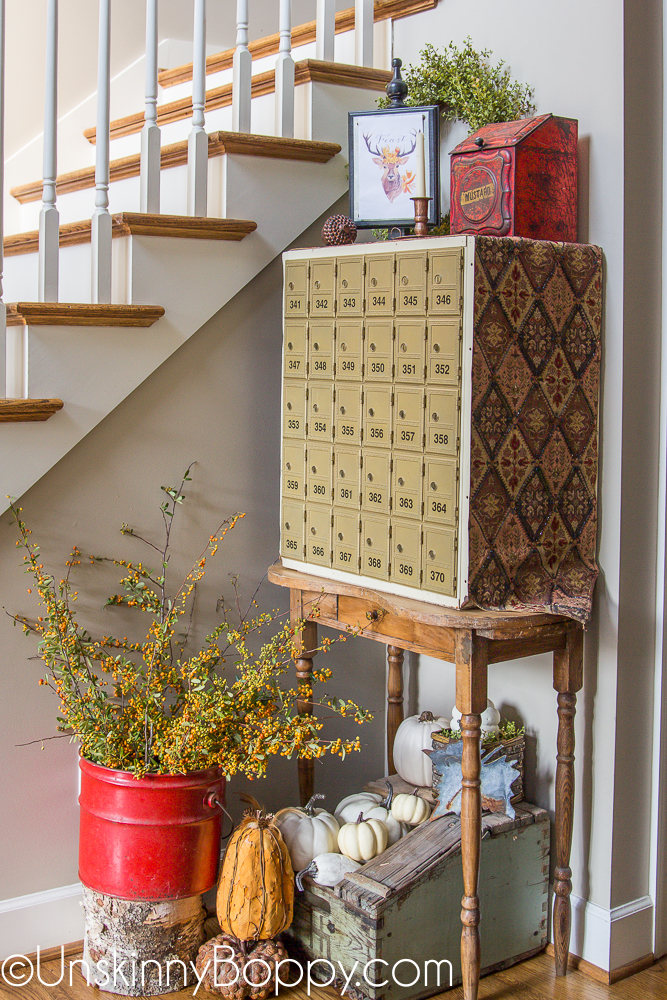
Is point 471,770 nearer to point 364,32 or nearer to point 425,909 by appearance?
point 425,909

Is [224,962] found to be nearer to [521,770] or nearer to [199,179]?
[521,770]

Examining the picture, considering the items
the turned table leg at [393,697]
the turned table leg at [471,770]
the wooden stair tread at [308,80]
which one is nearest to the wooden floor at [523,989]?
the turned table leg at [471,770]

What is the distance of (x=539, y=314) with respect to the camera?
1796mm

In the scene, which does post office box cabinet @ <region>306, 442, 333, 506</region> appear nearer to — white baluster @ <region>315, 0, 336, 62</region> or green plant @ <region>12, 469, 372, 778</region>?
green plant @ <region>12, 469, 372, 778</region>

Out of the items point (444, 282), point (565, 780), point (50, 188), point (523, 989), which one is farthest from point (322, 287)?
point (523, 989)

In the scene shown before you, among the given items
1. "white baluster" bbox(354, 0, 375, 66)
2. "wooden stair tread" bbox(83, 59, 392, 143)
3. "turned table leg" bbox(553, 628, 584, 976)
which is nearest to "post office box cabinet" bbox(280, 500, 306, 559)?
"turned table leg" bbox(553, 628, 584, 976)

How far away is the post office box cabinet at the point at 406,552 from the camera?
180 cm

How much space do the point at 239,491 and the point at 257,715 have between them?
21.1 inches

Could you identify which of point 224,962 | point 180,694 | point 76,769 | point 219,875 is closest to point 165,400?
point 180,694

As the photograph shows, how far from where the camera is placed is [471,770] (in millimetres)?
1744

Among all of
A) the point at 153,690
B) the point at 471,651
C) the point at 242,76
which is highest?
the point at 242,76

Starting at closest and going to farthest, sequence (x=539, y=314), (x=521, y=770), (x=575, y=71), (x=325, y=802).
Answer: (x=539, y=314)
(x=575, y=71)
(x=521, y=770)
(x=325, y=802)

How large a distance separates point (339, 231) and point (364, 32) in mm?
673

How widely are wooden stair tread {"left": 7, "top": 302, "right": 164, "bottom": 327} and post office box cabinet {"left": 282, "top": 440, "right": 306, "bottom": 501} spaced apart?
1.28 feet
